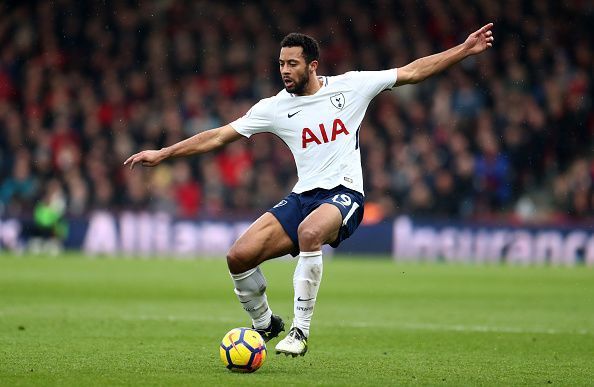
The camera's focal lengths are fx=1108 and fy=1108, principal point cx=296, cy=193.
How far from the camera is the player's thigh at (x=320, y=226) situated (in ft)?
24.9

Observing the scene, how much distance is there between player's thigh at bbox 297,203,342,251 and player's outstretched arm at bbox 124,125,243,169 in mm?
858

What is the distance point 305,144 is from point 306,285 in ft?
3.59

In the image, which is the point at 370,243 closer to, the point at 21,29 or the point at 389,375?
the point at 21,29

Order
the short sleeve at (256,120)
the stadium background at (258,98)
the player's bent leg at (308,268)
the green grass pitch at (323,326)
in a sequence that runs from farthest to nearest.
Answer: the stadium background at (258,98), the short sleeve at (256,120), the player's bent leg at (308,268), the green grass pitch at (323,326)

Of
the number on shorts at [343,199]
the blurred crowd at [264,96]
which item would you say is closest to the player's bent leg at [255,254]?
the number on shorts at [343,199]

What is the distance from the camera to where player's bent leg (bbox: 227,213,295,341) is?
7934 millimetres

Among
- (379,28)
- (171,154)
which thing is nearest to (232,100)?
(379,28)

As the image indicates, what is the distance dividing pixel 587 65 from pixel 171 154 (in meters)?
18.0

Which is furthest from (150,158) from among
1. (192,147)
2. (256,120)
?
(256,120)

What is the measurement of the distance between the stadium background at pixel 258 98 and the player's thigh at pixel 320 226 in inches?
564

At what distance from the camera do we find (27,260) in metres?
20.5

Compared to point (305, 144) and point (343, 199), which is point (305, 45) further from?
point (343, 199)

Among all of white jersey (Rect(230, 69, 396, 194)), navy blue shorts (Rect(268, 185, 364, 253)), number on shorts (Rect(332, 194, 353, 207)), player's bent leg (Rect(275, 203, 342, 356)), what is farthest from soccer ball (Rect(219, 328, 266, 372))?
white jersey (Rect(230, 69, 396, 194))

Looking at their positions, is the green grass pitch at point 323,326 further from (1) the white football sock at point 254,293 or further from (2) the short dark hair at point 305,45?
(2) the short dark hair at point 305,45
